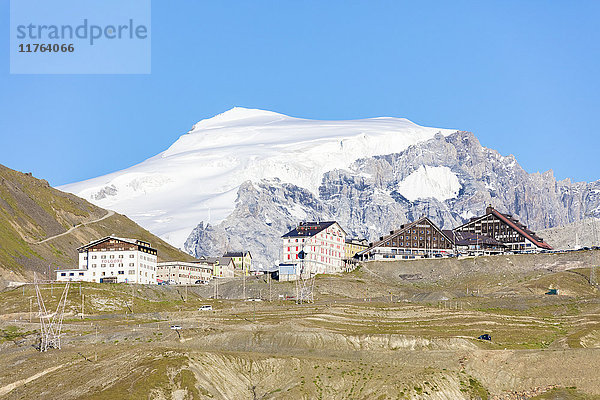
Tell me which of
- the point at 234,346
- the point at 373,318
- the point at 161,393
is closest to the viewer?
the point at 161,393

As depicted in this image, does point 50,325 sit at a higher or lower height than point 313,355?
higher

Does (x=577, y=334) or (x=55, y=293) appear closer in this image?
(x=577, y=334)

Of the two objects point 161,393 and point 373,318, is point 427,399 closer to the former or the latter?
point 161,393

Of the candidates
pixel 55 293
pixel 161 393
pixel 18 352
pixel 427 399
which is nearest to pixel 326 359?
pixel 427 399

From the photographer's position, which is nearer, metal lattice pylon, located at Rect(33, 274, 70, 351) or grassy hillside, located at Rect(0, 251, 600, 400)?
grassy hillside, located at Rect(0, 251, 600, 400)

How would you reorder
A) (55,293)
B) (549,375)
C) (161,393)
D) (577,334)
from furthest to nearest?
(55,293) → (577,334) → (549,375) → (161,393)

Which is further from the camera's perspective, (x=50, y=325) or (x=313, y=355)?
(x=50, y=325)

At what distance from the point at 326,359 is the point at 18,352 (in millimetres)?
50314

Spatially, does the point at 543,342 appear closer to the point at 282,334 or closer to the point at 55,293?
the point at 282,334

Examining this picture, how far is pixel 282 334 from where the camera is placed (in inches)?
5743

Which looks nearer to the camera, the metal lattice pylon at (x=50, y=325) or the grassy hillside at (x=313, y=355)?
the grassy hillside at (x=313, y=355)

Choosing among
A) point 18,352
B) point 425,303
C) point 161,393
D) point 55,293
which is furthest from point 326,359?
point 55,293

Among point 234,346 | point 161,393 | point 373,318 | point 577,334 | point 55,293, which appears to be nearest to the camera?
point 161,393

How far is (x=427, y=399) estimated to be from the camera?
384 feet
